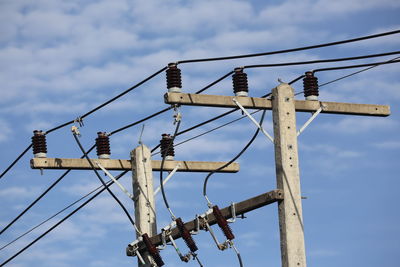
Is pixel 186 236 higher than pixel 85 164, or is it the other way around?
Answer: pixel 85 164

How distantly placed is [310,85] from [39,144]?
5817 millimetres

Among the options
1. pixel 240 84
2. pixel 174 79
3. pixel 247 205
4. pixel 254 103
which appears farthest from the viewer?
pixel 174 79

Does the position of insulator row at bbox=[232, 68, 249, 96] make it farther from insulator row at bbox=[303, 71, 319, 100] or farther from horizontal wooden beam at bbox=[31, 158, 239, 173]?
horizontal wooden beam at bbox=[31, 158, 239, 173]

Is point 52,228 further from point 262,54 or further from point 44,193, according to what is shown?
point 262,54

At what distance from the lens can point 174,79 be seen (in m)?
17.3

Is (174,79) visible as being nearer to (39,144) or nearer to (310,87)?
(310,87)

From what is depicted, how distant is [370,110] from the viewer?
680 inches

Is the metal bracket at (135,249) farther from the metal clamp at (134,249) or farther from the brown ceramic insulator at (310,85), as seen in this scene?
the brown ceramic insulator at (310,85)

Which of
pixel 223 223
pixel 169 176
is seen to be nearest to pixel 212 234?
pixel 223 223

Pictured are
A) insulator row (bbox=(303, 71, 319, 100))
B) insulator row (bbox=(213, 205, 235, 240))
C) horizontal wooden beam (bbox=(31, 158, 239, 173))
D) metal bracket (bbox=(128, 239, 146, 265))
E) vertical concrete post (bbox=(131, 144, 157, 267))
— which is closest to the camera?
insulator row (bbox=(213, 205, 235, 240))

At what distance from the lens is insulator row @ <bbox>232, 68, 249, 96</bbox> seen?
659 inches

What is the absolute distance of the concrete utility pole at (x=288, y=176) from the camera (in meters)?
15.4

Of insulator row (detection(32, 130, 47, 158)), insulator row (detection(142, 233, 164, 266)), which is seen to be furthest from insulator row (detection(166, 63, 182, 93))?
insulator row (detection(32, 130, 47, 158))

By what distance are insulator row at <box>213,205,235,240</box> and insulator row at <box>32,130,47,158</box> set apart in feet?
15.1
